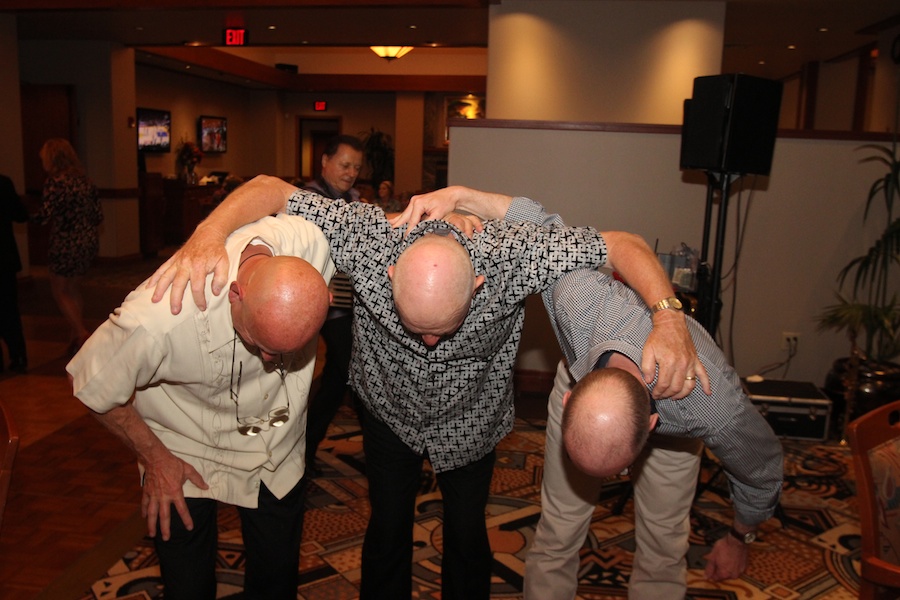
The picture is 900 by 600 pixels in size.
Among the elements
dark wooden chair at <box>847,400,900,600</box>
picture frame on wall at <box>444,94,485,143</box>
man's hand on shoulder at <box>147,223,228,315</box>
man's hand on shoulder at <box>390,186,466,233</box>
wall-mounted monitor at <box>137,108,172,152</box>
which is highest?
picture frame on wall at <box>444,94,485,143</box>

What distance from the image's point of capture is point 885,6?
6.43 meters

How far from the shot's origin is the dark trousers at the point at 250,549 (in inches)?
66.3

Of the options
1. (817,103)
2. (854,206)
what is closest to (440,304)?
(854,206)

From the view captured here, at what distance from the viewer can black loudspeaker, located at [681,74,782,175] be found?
359 cm

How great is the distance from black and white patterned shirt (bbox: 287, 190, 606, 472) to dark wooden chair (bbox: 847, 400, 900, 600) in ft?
2.39

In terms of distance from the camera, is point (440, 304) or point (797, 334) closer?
point (440, 304)

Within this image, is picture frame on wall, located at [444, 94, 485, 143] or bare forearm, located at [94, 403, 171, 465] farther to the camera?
picture frame on wall, located at [444, 94, 485, 143]

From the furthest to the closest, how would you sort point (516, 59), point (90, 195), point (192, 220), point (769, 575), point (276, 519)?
point (192, 220) → point (516, 59) → point (90, 195) → point (769, 575) → point (276, 519)

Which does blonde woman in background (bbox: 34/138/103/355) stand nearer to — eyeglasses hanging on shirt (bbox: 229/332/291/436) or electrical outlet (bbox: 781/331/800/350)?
eyeglasses hanging on shirt (bbox: 229/332/291/436)

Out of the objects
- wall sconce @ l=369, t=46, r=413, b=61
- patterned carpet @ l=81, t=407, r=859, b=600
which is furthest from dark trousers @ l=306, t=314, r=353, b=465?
wall sconce @ l=369, t=46, r=413, b=61

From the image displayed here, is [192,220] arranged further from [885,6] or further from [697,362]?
[697,362]

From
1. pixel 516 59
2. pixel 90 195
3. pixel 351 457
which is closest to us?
pixel 351 457

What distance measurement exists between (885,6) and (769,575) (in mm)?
5883

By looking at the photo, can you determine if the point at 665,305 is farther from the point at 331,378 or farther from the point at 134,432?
the point at 331,378
